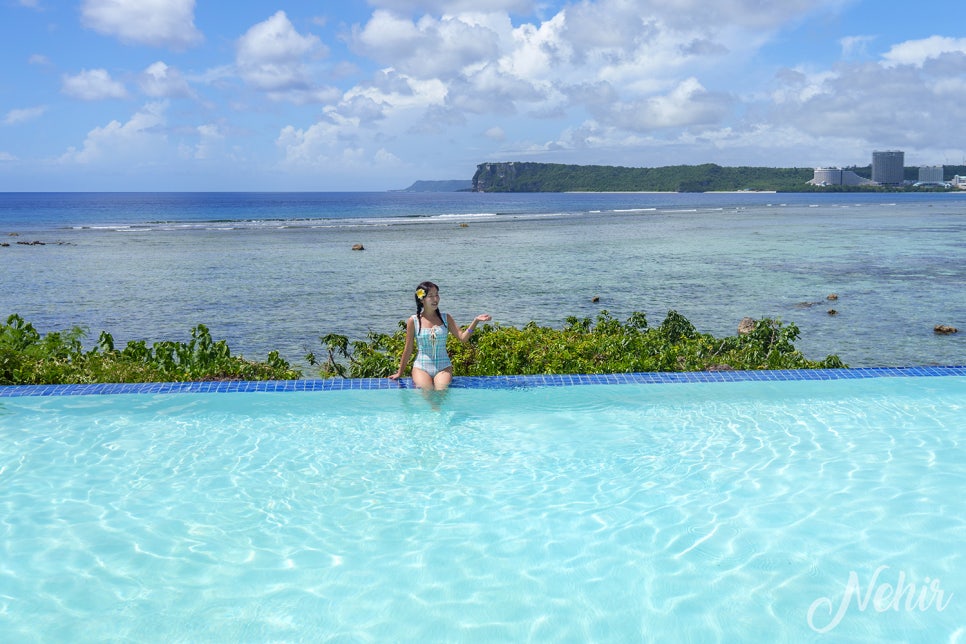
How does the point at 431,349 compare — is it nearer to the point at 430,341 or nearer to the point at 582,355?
the point at 430,341

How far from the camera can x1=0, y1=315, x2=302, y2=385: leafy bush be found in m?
9.43

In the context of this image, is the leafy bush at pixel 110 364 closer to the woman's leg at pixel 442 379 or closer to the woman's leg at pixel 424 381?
the woman's leg at pixel 424 381

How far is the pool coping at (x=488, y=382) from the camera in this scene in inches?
352

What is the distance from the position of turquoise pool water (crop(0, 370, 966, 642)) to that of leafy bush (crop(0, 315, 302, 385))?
70cm

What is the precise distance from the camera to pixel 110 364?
9789 mm

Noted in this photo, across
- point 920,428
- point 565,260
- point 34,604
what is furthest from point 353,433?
point 565,260

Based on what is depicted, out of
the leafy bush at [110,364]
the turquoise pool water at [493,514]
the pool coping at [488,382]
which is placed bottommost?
the turquoise pool water at [493,514]

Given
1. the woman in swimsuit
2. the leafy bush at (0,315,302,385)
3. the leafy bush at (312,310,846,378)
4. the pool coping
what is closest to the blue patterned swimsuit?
the woman in swimsuit

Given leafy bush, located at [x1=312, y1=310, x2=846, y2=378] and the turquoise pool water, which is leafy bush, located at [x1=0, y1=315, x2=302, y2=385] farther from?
leafy bush, located at [x1=312, y1=310, x2=846, y2=378]

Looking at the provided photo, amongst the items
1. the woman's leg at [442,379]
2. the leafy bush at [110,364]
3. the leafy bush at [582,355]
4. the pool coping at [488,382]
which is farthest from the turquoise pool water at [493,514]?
the leafy bush at [582,355]

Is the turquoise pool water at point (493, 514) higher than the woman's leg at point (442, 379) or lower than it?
lower

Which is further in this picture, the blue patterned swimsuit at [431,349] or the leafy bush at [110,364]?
the leafy bush at [110,364]

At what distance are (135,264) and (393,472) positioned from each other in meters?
32.0

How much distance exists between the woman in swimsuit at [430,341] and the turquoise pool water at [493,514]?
0.94 feet
